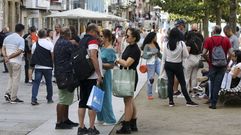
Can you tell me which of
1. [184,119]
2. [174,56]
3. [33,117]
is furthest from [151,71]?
[33,117]

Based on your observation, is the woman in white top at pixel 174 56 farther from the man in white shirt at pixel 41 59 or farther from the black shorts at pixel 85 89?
the black shorts at pixel 85 89

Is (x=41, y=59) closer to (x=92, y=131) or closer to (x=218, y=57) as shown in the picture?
(x=218, y=57)

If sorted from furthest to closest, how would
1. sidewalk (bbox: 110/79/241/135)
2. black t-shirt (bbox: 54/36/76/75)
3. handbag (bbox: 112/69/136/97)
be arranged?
sidewalk (bbox: 110/79/241/135) → black t-shirt (bbox: 54/36/76/75) → handbag (bbox: 112/69/136/97)

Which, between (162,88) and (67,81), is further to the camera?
(162,88)

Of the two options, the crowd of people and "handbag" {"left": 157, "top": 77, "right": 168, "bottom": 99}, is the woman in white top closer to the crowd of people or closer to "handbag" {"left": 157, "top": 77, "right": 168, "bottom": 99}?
the crowd of people

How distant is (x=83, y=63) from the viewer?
884cm

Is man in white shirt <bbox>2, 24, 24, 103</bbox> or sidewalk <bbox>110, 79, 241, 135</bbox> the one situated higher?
man in white shirt <bbox>2, 24, 24, 103</bbox>

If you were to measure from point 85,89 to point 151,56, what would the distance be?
5459mm

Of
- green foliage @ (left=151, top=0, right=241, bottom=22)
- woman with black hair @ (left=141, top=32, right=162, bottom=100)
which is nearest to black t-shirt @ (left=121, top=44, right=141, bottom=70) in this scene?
woman with black hair @ (left=141, top=32, right=162, bottom=100)

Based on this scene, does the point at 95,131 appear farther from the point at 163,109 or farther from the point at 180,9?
the point at 180,9

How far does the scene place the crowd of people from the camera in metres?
9.06

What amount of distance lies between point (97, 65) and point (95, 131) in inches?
43.6

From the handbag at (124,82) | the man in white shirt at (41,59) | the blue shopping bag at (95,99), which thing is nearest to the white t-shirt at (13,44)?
the man in white shirt at (41,59)

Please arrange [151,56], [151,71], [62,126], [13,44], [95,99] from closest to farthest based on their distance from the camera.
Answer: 1. [95,99]
2. [62,126]
3. [13,44]
4. [151,56]
5. [151,71]
